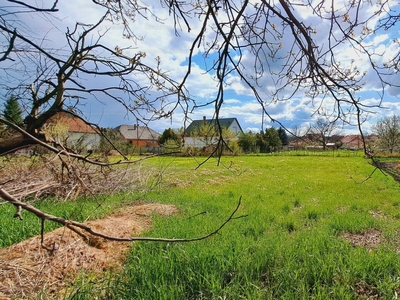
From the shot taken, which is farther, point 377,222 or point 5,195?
point 377,222

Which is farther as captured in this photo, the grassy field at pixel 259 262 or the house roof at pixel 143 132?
the house roof at pixel 143 132

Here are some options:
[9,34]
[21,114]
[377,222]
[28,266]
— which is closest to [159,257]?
[28,266]

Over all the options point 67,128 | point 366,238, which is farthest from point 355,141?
point 67,128

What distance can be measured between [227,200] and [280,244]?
4.00 m

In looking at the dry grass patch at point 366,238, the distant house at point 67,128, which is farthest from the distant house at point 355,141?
the distant house at point 67,128

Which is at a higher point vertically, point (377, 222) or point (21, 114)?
point (21, 114)

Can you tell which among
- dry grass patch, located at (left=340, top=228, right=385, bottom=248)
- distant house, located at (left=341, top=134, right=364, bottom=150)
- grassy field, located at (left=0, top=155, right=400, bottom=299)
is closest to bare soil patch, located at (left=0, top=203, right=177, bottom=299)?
grassy field, located at (left=0, top=155, right=400, bottom=299)

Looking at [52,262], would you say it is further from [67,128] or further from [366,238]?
[366,238]

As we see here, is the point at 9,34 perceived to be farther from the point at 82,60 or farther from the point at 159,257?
the point at 159,257

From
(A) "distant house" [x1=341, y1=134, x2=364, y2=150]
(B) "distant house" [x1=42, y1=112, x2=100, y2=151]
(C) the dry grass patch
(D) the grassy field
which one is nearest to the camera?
(A) "distant house" [x1=341, y1=134, x2=364, y2=150]

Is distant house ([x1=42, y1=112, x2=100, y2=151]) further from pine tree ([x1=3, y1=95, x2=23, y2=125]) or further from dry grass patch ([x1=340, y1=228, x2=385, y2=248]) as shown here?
dry grass patch ([x1=340, y1=228, x2=385, y2=248])

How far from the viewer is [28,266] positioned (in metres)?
3.29

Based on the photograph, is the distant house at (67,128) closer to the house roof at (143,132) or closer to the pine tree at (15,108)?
the pine tree at (15,108)

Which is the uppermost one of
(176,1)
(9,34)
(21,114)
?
(176,1)
